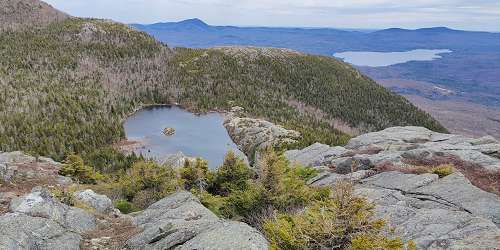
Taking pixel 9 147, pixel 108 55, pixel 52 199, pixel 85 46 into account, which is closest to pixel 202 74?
pixel 108 55

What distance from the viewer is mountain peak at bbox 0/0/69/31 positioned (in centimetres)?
16062

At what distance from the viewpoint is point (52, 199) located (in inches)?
795

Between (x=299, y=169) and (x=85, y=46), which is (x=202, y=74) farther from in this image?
(x=299, y=169)

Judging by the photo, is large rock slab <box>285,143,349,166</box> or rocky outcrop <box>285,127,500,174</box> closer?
rocky outcrop <box>285,127,500,174</box>

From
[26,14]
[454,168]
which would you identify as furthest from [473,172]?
[26,14]

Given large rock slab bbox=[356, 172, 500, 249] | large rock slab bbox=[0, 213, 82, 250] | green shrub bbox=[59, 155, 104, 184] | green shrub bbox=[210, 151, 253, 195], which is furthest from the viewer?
green shrub bbox=[59, 155, 104, 184]

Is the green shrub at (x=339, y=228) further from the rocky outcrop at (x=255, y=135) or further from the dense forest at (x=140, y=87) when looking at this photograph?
the rocky outcrop at (x=255, y=135)

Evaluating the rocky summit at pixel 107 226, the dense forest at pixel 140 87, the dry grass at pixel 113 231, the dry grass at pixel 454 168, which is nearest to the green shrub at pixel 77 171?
the rocky summit at pixel 107 226

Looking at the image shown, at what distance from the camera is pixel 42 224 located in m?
17.3

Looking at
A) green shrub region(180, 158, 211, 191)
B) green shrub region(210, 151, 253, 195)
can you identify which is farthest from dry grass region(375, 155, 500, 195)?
green shrub region(180, 158, 211, 191)

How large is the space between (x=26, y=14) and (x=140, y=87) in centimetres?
9138

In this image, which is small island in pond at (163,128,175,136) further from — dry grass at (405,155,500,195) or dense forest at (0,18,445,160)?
dry grass at (405,155,500,195)

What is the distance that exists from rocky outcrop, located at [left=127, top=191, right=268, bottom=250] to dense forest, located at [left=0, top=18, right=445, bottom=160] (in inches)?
1661

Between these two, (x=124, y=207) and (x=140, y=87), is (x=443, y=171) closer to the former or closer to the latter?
(x=124, y=207)
